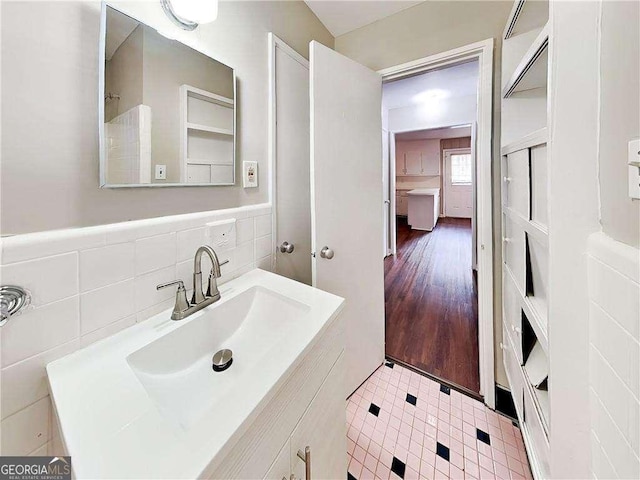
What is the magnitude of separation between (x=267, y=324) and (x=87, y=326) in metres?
0.49

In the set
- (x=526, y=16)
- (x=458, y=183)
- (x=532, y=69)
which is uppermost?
(x=458, y=183)

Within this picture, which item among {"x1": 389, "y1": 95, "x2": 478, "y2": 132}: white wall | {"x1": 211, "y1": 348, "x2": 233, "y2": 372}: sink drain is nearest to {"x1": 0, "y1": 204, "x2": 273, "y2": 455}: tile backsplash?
{"x1": 211, "y1": 348, "x2": 233, "y2": 372}: sink drain

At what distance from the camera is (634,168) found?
1.61ft

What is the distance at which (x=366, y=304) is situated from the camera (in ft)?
5.32

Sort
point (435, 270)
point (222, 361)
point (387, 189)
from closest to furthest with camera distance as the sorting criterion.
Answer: point (222, 361) → point (435, 270) → point (387, 189)

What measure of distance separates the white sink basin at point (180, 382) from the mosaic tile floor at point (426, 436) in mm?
852

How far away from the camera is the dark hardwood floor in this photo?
1.80 m

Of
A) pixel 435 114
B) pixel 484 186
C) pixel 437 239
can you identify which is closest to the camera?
pixel 484 186

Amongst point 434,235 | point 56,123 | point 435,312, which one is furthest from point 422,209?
point 56,123

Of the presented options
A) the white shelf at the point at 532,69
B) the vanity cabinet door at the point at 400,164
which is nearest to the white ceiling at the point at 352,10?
the white shelf at the point at 532,69

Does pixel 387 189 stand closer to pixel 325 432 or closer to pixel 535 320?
pixel 535 320

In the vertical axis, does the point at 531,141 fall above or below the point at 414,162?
below

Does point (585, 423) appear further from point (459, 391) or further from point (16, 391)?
point (16, 391)

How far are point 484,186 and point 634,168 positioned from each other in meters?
0.98
